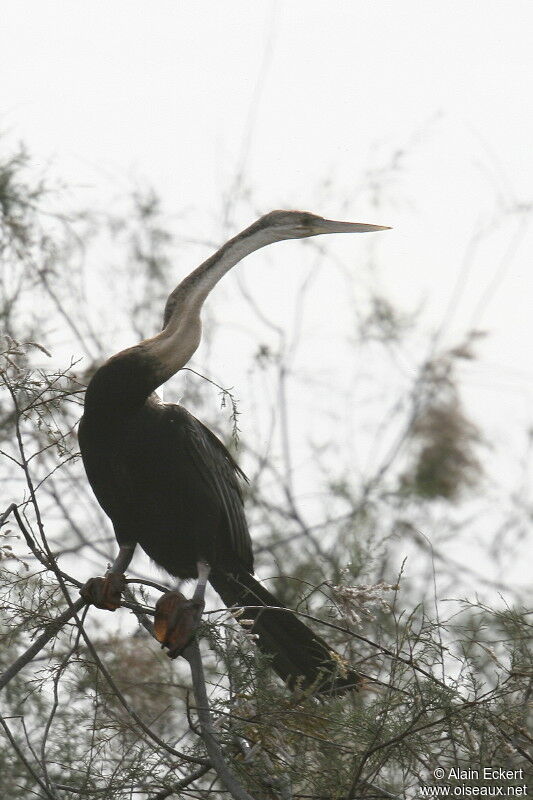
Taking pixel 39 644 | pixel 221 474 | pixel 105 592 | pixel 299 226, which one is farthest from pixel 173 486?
pixel 299 226

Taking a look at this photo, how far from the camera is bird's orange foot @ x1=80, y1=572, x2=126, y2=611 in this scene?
435 cm

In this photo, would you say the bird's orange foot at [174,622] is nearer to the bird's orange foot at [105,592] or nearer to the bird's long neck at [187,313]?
the bird's orange foot at [105,592]

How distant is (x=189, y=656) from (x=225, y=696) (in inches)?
15.4

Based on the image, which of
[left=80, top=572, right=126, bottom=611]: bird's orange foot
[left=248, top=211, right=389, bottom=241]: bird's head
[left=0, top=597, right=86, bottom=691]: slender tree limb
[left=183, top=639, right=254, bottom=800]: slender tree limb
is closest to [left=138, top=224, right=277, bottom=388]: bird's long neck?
[left=248, top=211, right=389, bottom=241]: bird's head

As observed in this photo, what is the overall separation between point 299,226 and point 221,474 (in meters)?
1.11

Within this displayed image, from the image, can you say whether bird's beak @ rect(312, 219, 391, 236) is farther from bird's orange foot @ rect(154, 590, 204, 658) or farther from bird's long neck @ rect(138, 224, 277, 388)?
bird's orange foot @ rect(154, 590, 204, 658)

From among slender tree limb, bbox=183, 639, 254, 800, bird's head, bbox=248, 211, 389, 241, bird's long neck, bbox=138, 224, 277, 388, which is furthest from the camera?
bird's head, bbox=248, 211, 389, 241

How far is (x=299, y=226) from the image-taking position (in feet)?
17.1

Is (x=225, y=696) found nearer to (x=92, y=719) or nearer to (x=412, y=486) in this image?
(x=92, y=719)

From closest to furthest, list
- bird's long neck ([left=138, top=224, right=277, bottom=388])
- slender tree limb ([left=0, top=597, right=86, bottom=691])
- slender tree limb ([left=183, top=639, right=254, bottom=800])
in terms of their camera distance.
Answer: slender tree limb ([left=183, top=639, right=254, bottom=800]) → slender tree limb ([left=0, top=597, right=86, bottom=691]) → bird's long neck ([left=138, top=224, right=277, bottom=388])

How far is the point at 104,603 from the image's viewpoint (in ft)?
14.3

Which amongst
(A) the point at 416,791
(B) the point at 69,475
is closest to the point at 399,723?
(A) the point at 416,791

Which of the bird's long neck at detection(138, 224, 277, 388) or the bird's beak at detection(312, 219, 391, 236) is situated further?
the bird's beak at detection(312, 219, 391, 236)

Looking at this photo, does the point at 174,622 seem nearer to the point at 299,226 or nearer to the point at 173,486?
the point at 173,486
